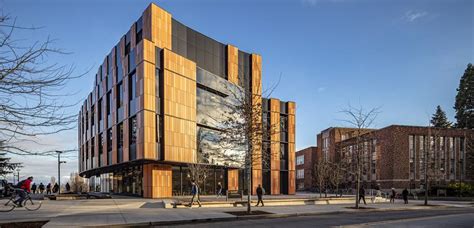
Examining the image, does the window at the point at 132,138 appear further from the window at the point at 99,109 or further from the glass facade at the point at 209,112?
the window at the point at 99,109

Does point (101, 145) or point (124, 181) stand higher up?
point (101, 145)

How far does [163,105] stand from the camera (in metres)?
34.4

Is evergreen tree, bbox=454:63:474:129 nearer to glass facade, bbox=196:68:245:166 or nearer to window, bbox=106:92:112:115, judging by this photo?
glass facade, bbox=196:68:245:166

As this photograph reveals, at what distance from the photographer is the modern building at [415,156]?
63094mm

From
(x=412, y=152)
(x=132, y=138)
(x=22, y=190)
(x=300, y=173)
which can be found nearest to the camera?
Answer: (x=22, y=190)

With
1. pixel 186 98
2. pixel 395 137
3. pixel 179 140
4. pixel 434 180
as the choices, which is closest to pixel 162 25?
pixel 186 98

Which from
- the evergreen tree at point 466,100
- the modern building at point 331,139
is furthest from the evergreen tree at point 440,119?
the modern building at point 331,139

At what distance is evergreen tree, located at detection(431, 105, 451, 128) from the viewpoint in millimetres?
89863

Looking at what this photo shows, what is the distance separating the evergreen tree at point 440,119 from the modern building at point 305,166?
2964cm

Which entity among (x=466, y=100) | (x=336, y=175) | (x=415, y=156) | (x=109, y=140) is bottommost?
(x=336, y=175)

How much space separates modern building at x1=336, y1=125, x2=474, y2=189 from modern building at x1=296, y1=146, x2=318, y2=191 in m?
31.4

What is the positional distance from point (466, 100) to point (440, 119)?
33.1 ft

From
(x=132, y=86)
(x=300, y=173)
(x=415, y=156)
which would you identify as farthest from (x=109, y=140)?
(x=300, y=173)

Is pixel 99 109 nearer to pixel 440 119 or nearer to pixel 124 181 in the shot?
pixel 124 181
